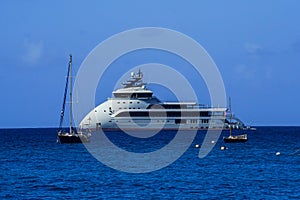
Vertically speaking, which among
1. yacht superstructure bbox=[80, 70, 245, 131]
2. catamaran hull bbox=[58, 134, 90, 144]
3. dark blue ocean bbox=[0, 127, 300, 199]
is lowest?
dark blue ocean bbox=[0, 127, 300, 199]

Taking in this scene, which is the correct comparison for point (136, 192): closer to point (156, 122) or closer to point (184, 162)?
point (184, 162)

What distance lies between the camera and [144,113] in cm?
13200

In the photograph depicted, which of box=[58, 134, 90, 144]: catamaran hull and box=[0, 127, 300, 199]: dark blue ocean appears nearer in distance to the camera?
box=[0, 127, 300, 199]: dark blue ocean

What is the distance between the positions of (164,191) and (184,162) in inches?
809

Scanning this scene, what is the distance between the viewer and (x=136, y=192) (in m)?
36.6

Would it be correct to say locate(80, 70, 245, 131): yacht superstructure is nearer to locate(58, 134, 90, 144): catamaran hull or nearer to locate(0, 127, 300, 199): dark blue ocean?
locate(58, 134, 90, 144): catamaran hull

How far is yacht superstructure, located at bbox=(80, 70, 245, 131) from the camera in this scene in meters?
132

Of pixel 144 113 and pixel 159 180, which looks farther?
pixel 144 113

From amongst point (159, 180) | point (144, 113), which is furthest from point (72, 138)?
point (144, 113)

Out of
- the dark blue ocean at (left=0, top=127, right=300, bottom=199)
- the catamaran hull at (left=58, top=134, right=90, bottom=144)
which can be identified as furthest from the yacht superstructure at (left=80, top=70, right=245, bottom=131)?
the dark blue ocean at (left=0, top=127, right=300, bottom=199)

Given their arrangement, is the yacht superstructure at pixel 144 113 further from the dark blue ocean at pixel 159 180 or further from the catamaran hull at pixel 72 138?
the dark blue ocean at pixel 159 180

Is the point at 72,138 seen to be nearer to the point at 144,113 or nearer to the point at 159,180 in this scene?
the point at 159,180

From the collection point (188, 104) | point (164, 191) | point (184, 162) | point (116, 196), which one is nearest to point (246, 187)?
point (164, 191)

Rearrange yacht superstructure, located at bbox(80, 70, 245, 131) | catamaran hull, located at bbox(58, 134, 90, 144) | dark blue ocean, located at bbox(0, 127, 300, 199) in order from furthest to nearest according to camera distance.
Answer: yacht superstructure, located at bbox(80, 70, 245, 131) → catamaran hull, located at bbox(58, 134, 90, 144) → dark blue ocean, located at bbox(0, 127, 300, 199)
